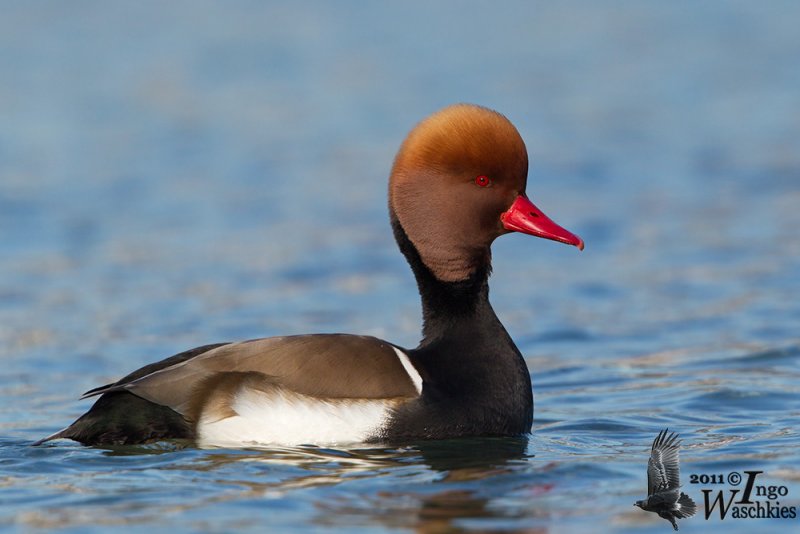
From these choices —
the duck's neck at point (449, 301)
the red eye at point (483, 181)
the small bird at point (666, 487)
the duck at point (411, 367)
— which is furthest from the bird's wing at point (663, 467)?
the red eye at point (483, 181)

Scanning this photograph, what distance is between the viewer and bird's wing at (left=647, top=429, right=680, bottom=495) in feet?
19.9

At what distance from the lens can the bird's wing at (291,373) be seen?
668 cm

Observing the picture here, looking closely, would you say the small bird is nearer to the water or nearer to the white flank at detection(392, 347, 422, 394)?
the water

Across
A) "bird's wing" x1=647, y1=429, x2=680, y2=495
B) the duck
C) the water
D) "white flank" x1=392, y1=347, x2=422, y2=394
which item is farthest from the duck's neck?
"bird's wing" x1=647, y1=429, x2=680, y2=495

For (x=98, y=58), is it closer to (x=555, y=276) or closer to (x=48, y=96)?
(x=48, y=96)

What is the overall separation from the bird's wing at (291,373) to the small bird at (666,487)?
117cm

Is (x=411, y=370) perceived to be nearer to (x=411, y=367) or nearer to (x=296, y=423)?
(x=411, y=367)

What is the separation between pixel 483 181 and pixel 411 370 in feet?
3.52

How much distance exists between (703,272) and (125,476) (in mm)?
6947

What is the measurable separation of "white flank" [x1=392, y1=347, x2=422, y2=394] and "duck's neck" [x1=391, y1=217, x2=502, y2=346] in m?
0.38

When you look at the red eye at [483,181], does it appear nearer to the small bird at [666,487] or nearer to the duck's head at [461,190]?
the duck's head at [461,190]

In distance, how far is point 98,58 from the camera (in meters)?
21.1

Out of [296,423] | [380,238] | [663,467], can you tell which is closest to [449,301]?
[296,423]

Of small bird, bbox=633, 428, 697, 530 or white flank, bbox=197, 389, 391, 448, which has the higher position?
white flank, bbox=197, 389, 391, 448
